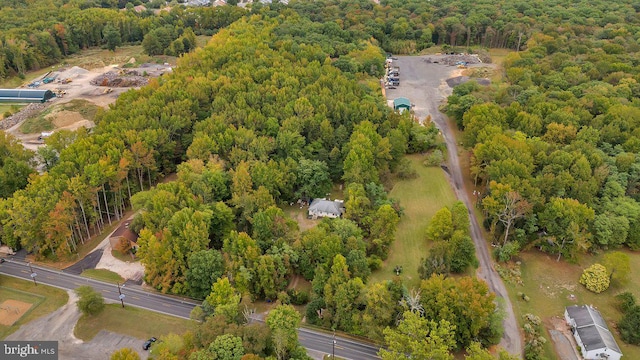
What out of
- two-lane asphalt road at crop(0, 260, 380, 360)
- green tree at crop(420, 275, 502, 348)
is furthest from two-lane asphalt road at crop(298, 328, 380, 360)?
green tree at crop(420, 275, 502, 348)

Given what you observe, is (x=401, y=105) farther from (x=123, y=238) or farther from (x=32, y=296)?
(x=32, y=296)

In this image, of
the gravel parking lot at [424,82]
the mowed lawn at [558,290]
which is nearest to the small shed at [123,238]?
the mowed lawn at [558,290]

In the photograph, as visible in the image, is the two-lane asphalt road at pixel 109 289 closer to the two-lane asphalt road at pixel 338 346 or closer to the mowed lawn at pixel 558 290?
the two-lane asphalt road at pixel 338 346

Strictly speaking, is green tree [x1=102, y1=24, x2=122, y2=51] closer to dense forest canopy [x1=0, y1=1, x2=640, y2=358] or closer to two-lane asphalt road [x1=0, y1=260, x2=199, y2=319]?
dense forest canopy [x1=0, y1=1, x2=640, y2=358]

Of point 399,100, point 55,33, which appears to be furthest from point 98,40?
point 399,100

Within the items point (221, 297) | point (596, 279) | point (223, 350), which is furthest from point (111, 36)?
point (596, 279)

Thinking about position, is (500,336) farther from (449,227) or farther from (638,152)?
(638,152)
